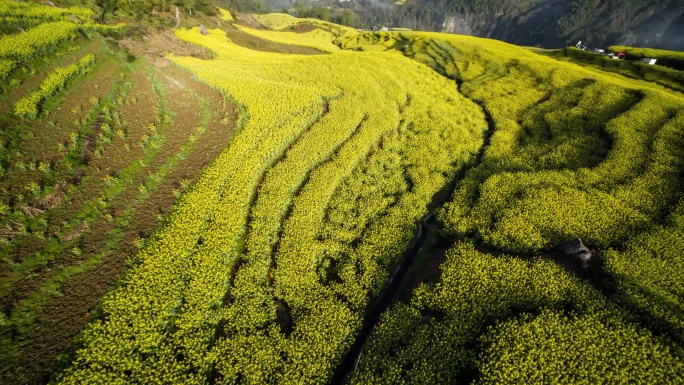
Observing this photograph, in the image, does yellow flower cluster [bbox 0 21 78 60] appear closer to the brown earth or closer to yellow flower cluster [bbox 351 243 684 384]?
the brown earth

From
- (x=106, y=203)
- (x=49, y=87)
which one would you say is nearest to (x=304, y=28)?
(x=49, y=87)

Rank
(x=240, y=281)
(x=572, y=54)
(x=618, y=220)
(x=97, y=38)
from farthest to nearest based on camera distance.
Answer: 1. (x=572, y=54)
2. (x=97, y=38)
3. (x=618, y=220)
4. (x=240, y=281)

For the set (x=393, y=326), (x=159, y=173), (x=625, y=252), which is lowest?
(x=393, y=326)

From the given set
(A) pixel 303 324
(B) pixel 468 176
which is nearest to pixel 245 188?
(A) pixel 303 324

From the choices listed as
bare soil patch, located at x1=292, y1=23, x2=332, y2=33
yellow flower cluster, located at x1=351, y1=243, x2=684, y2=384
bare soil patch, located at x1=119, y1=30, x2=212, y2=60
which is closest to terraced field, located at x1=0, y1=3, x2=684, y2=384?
yellow flower cluster, located at x1=351, y1=243, x2=684, y2=384

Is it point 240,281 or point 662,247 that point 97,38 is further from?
point 662,247

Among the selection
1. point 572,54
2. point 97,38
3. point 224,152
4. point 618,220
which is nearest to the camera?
point 618,220
